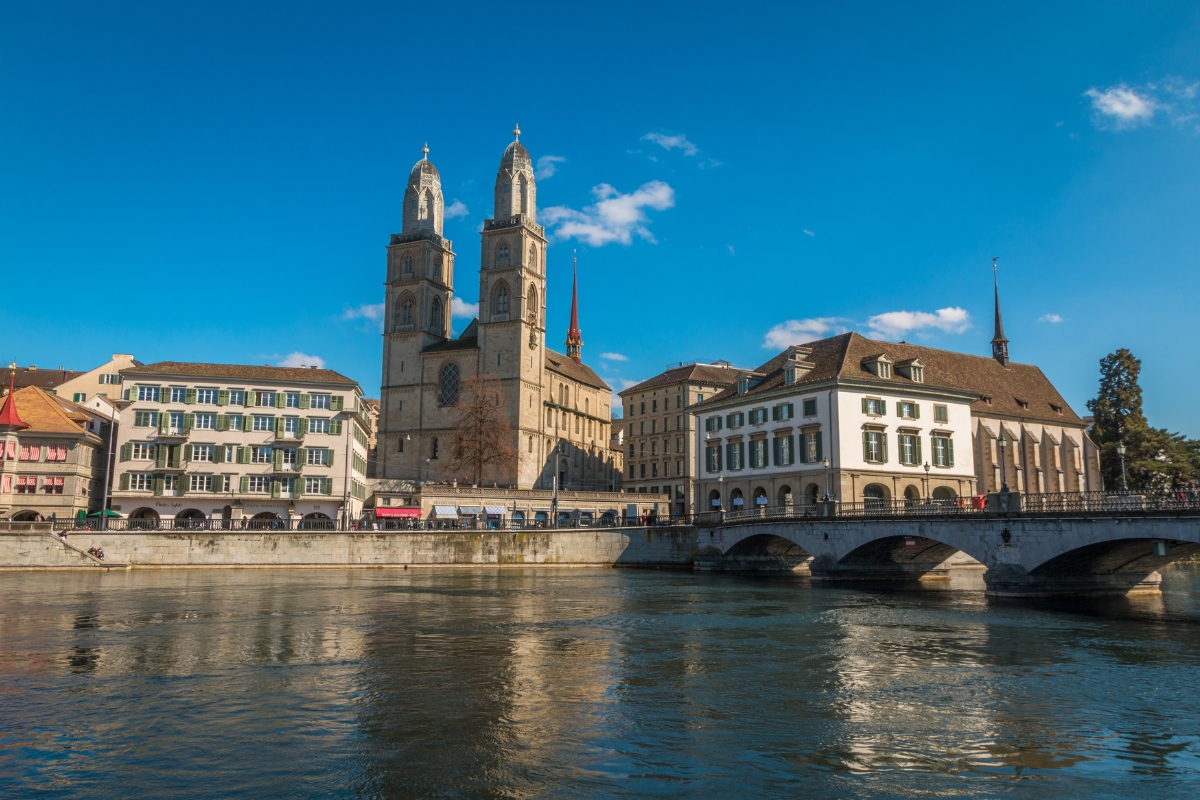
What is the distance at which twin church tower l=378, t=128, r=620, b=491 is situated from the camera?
9325cm

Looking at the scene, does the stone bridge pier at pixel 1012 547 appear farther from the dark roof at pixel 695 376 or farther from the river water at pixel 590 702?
the dark roof at pixel 695 376

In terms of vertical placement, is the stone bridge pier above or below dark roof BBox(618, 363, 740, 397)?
below

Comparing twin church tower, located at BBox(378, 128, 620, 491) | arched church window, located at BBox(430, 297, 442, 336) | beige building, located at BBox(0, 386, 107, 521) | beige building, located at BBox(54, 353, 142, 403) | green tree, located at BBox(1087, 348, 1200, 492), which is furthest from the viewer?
arched church window, located at BBox(430, 297, 442, 336)

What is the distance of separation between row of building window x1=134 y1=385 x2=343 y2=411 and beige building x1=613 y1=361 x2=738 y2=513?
44.4 meters

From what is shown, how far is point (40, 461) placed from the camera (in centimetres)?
6253

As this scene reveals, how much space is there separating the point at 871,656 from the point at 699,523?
38622mm

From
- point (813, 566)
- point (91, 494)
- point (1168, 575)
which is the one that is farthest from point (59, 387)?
point (1168, 575)

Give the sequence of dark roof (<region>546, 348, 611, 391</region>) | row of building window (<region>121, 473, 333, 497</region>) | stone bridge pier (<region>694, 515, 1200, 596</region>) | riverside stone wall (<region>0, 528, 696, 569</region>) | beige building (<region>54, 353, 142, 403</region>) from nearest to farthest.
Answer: stone bridge pier (<region>694, 515, 1200, 596</region>), riverside stone wall (<region>0, 528, 696, 569</region>), row of building window (<region>121, 473, 333, 497</region>), beige building (<region>54, 353, 142, 403</region>), dark roof (<region>546, 348, 611, 391</region>)

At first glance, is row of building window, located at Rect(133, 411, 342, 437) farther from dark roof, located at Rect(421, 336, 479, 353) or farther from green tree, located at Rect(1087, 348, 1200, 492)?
green tree, located at Rect(1087, 348, 1200, 492)

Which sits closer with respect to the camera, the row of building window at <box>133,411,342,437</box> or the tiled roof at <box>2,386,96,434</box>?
the tiled roof at <box>2,386,96,434</box>

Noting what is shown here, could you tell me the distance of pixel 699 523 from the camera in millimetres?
59906

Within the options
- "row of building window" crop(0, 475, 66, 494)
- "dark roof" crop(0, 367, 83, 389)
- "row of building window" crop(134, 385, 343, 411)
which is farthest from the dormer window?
"dark roof" crop(0, 367, 83, 389)

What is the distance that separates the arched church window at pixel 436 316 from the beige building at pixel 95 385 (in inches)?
1206

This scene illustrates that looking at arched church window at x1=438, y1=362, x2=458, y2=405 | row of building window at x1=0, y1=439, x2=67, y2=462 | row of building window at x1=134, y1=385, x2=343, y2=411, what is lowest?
row of building window at x1=0, y1=439, x2=67, y2=462
